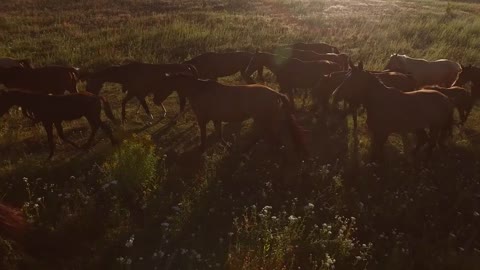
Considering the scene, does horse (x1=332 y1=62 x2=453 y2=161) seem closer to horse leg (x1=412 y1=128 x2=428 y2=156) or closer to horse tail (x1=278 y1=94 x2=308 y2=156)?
horse leg (x1=412 y1=128 x2=428 y2=156)

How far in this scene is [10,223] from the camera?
548cm

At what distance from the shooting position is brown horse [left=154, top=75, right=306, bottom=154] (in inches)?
352

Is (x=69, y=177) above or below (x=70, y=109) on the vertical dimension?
below

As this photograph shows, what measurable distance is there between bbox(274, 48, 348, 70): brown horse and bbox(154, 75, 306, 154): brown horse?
13.8 ft

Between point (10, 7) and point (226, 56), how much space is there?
21.3 m

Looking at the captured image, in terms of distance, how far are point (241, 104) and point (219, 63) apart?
4540mm

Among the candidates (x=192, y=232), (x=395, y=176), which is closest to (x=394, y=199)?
(x=395, y=176)

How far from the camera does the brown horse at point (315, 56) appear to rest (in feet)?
42.2

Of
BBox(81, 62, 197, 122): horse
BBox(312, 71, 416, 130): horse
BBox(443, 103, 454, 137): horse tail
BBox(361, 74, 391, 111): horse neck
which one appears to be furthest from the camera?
BBox(81, 62, 197, 122): horse

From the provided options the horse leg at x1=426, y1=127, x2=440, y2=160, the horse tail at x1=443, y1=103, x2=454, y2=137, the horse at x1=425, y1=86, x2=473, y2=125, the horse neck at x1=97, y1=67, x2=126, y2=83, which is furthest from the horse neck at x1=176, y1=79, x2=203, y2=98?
the horse at x1=425, y1=86, x2=473, y2=125

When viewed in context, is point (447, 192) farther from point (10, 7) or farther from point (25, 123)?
point (10, 7)

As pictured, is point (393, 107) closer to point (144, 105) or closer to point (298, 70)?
point (298, 70)

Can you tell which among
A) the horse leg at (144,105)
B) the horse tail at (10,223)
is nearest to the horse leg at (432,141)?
the horse leg at (144,105)

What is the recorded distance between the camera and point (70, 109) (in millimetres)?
9125
